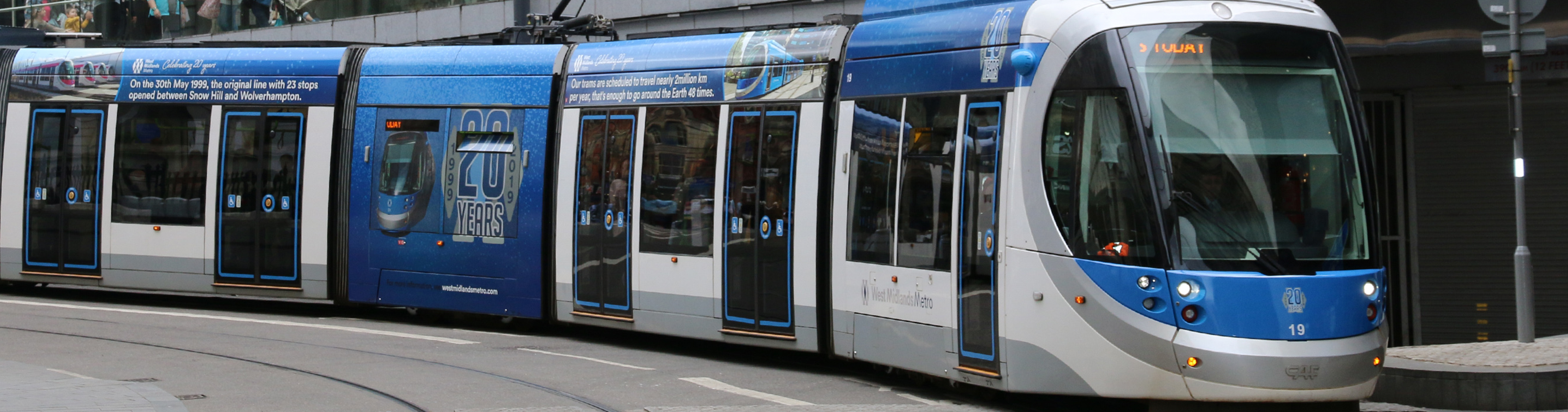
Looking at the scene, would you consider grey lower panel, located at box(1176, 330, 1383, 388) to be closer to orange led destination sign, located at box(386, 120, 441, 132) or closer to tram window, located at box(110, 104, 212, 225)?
orange led destination sign, located at box(386, 120, 441, 132)

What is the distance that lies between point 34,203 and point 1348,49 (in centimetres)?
1282

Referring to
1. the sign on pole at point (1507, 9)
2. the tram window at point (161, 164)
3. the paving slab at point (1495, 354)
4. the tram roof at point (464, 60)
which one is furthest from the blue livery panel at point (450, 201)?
the sign on pole at point (1507, 9)

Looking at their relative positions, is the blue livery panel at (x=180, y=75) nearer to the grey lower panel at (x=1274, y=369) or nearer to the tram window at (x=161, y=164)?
the tram window at (x=161, y=164)

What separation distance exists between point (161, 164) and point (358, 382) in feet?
20.4

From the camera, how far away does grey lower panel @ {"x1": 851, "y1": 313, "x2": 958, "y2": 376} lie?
371 inches

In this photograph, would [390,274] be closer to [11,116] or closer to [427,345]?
[427,345]

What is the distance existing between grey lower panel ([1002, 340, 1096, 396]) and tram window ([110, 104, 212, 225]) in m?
9.22

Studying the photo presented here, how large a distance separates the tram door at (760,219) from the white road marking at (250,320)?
2.63m

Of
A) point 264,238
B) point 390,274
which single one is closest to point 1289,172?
A: point 390,274

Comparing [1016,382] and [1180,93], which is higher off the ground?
[1180,93]

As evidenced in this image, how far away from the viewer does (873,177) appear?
1003cm

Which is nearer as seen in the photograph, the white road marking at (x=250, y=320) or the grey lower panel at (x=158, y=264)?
the white road marking at (x=250, y=320)

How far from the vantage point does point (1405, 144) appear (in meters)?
14.7

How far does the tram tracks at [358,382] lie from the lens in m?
9.32
